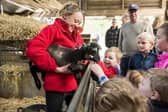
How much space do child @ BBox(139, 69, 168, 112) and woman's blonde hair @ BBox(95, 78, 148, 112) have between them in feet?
0.39

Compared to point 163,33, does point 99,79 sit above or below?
below

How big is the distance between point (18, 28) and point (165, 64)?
4.53 m

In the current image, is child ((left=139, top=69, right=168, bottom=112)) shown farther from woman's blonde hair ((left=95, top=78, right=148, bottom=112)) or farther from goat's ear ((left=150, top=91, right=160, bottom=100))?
woman's blonde hair ((left=95, top=78, right=148, bottom=112))

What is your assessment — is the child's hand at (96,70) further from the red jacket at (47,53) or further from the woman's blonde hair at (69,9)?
the woman's blonde hair at (69,9)

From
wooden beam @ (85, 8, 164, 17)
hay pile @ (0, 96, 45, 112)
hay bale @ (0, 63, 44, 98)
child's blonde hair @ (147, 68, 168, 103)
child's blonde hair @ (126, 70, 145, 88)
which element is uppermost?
wooden beam @ (85, 8, 164, 17)

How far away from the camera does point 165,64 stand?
3279mm

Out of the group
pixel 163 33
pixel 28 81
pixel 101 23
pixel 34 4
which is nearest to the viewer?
pixel 163 33

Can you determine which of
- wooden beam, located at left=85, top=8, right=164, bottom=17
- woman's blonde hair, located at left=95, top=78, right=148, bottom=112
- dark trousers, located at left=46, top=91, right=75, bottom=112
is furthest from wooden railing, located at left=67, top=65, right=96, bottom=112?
wooden beam, located at left=85, top=8, right=164, bottom=17

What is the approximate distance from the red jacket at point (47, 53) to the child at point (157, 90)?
1071mm

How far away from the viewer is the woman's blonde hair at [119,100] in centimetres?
210

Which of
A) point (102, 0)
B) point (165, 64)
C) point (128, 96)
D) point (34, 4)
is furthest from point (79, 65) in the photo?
point (102, 0)

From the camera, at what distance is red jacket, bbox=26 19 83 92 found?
129 inches

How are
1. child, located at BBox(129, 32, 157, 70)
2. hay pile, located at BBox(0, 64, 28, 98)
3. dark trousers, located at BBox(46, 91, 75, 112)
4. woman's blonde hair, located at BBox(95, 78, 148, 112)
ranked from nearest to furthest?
woman's blonde hair, located at BBox(95, 78, 148, 112) → dark trousers, located at BBox(46, 91, 75, 112) → child, located at BBox(129, 32, 157, 70) → hay pile, located at BBox(0, 64, 28, 98)

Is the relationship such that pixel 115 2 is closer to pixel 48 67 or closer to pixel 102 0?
pixel 102 0
